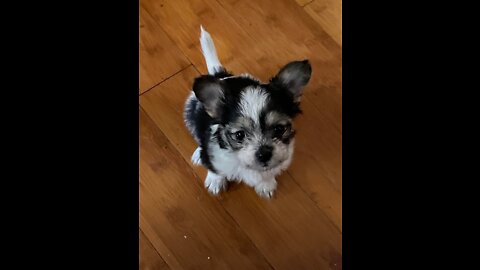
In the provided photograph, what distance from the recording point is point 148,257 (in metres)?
1.79

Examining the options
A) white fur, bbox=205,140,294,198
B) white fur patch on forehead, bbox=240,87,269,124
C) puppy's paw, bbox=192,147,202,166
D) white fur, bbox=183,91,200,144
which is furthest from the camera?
puppy's paw, bbox=192,147,202,166

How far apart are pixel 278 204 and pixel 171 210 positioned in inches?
17.8

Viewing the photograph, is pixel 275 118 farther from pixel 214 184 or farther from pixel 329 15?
pixel 329 15

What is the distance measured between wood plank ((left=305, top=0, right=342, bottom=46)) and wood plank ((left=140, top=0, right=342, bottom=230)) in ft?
0.10

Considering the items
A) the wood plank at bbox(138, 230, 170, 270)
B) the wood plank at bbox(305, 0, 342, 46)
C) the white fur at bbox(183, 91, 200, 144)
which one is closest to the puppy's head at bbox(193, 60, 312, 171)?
the white fur at bbox(183, 91, 200, 144)

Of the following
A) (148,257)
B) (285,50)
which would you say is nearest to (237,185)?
(148,257)

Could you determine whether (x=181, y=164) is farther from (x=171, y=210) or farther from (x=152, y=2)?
(x=152, y=2)

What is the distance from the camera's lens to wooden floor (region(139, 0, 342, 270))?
1804 millimetres

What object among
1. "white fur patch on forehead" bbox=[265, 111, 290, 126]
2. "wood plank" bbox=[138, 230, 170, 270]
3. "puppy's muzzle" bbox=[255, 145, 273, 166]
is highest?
"white fur patch on forehead" bbox=[265, 111, 290, 126]

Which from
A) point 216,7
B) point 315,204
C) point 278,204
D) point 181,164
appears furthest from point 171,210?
point 216,7

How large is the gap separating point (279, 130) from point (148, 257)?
795 millimetres

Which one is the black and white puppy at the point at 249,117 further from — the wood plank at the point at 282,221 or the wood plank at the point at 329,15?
the wood plank at the point at 329,15

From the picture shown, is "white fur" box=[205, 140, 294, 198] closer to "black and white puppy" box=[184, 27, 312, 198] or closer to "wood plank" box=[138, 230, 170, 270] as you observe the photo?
"black and white puppy" box=[184, 27, 312, 198]

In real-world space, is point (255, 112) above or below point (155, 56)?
above
